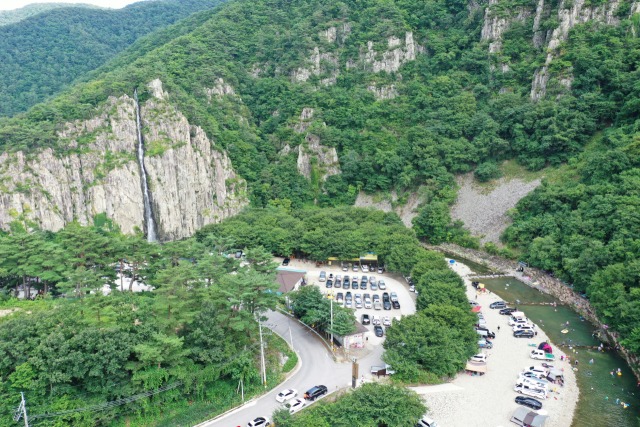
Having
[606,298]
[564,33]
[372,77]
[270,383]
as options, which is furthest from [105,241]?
[564,33]

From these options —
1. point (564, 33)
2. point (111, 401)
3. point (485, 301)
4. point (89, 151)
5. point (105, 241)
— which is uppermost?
point (564, 33)

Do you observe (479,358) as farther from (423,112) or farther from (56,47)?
(56,47)

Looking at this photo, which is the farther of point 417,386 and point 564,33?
point 564,33

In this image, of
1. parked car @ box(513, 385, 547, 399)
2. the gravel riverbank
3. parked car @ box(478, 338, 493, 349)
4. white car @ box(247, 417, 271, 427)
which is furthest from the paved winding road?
parked car @ box(513, 385, 547, 399)

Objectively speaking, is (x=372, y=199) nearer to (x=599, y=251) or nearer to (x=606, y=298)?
(x=599, y=251)

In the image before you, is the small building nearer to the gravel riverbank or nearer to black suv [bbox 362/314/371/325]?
black suv [bbox 362/314/371/325]
